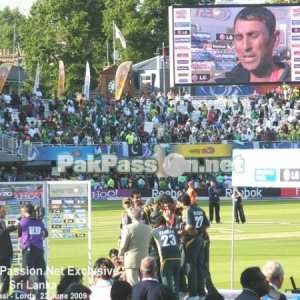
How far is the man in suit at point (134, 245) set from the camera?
2016 cm

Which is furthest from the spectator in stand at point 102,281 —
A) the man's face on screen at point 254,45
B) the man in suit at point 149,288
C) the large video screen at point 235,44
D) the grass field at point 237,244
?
the man's face on screen at point 254,45

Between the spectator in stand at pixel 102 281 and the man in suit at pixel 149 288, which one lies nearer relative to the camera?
the man in suit at pixel 149 288

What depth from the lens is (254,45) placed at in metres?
63.1

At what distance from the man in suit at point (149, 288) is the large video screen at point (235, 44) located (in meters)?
48.6

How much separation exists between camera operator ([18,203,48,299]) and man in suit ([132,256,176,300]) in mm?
6369

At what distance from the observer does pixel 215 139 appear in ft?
229

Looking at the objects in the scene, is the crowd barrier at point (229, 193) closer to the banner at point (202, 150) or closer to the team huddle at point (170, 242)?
the banner at point (202, 150)

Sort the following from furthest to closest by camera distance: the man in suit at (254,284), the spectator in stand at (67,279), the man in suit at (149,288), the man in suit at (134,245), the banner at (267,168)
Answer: the banner at (267,168) → the man in suit at (134,245) → the spectator in stand at (67,279) → the man in suit at (149,288) → the man in suit at (254,284)

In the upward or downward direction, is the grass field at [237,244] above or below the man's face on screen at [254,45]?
below

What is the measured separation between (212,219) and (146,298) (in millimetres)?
28792

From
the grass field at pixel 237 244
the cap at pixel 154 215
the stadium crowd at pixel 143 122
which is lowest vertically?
the grass field at pixel 237 244

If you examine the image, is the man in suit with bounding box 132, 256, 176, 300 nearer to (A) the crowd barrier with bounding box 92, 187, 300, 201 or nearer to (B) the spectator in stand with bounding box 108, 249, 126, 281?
(B) the spectator in stand with bounding box 108, 249, 126, 281

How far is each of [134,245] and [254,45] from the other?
144 ft

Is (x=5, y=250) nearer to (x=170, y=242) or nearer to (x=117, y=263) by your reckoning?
(x=117, y=263)
